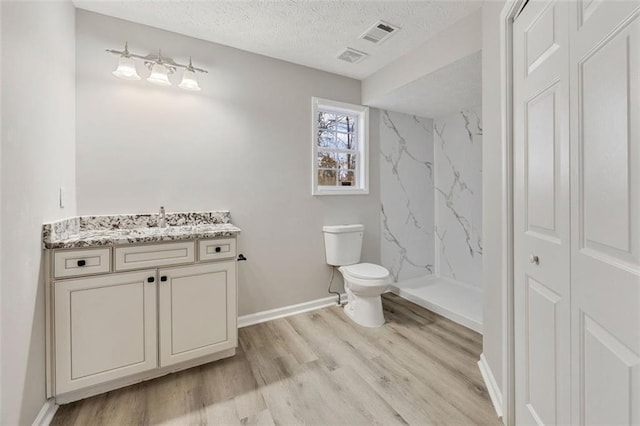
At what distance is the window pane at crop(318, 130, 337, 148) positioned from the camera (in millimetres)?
2891

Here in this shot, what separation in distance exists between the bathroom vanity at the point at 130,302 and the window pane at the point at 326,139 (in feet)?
4.86

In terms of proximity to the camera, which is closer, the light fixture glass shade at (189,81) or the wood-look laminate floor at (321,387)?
the wood-look laminate floor at (321,387)

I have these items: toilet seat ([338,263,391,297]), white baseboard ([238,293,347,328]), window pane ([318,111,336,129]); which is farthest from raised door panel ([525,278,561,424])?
window pane ([318,111,336,129])

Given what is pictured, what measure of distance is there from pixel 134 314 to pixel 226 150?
1380 mm

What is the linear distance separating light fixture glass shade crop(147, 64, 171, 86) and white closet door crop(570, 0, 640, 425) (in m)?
2.32

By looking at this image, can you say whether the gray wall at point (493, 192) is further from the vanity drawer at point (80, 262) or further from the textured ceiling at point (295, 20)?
the vanity drawer at point (80, 262)

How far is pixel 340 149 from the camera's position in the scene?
2.98 meters

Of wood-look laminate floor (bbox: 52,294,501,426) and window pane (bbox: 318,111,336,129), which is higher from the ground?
window pane (bbox: 318,111,336,129)

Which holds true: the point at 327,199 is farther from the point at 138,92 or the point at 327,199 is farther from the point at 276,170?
the point at 138,92

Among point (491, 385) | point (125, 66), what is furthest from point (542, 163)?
point (125, 66)

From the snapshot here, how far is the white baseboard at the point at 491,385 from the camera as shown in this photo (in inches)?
55.9

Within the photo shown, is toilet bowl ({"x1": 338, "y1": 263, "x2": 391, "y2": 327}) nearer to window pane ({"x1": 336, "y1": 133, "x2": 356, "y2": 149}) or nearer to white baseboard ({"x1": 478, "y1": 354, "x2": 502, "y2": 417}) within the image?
white baseboard ({"x1": 478, "y1": 354, "x2": 502, "y2": 417})

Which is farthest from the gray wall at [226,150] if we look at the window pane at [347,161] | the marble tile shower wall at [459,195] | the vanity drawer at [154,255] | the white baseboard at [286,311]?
the marble tile shower wall at [459,195]

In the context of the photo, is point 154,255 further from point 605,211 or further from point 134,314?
point 605,211
